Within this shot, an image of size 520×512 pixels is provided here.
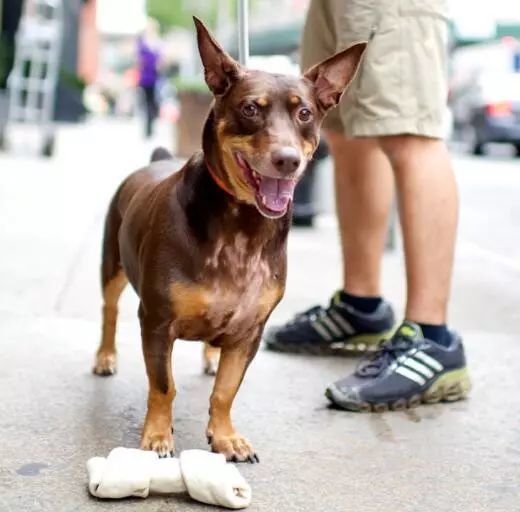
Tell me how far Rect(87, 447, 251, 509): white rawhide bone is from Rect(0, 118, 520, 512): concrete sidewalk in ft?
0.10

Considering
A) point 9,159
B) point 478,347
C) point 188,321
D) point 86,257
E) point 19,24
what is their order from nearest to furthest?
point 188,321, point 478,347, point 86,257, point 9,159, point 19,24

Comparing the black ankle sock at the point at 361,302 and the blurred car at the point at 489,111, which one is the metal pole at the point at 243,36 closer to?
the black ankle sock at the point at 361,302

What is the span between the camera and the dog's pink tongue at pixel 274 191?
253cm

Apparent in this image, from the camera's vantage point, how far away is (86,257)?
19.0 ft

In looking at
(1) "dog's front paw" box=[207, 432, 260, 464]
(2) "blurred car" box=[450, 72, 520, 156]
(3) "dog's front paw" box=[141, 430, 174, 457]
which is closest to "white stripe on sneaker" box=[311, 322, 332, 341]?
(1) "dog's front paw" box=[207, 432, 260, 464]

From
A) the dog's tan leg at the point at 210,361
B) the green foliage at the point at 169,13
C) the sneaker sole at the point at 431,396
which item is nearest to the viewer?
the sneaker sole at the point at 431,396

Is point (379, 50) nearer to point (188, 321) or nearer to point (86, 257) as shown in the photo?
point (188, 321)

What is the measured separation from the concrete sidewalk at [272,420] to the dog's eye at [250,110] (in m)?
0.92

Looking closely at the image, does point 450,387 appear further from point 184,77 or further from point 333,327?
point 184,77

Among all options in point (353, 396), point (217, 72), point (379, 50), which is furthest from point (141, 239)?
point (379, 50)

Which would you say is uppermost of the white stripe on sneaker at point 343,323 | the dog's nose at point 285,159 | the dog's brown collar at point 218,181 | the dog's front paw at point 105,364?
the dog's nose at point 285,159

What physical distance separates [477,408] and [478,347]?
2.96ft

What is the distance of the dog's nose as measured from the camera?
242 cm

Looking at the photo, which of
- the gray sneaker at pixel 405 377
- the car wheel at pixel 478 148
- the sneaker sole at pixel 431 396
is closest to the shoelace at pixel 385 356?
the gray sneaker at pixel 405 377
